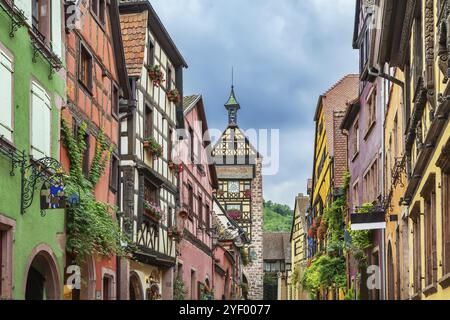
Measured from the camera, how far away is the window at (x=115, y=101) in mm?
20938

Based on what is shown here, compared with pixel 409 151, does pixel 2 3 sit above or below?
above

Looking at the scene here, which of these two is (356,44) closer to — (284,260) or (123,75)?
(123,75)

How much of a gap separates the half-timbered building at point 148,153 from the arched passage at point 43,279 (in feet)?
19.0

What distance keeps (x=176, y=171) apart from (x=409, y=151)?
42.1 feet

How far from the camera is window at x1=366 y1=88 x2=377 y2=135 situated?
2417 cm

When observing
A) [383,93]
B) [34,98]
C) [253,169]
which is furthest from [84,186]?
[253,169]

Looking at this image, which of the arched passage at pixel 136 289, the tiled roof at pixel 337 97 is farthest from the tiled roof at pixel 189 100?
the arched passage at pixel 136 289

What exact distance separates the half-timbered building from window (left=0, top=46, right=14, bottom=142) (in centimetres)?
886

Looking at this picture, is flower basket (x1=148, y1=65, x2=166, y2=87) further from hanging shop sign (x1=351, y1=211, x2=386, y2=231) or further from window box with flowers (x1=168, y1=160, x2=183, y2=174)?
hanging shop sign (x1=351, y1=211, x2=386, y2=231)

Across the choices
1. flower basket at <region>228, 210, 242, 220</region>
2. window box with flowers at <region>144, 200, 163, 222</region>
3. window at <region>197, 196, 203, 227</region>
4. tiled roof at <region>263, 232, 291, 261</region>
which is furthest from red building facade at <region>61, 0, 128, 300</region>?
tiled roof at <region>263, 232, 291, 261</region>

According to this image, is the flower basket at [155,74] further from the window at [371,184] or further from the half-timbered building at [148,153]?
the window at [371,184]

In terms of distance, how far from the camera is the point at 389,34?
54.8 feet

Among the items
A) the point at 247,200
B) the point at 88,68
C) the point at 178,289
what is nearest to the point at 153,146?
the point at 178,289
